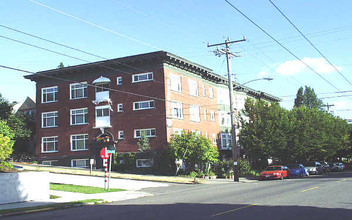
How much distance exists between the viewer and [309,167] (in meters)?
41.4

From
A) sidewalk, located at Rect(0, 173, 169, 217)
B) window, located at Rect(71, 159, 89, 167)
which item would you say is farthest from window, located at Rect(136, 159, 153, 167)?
sidewalk, located at Rect(0, 173, 169, 217)

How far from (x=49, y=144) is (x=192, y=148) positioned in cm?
1837

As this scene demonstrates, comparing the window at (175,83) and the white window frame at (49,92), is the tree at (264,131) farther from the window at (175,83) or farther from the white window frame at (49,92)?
the white window frame at (49,92)

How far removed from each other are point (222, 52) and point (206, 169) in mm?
12371

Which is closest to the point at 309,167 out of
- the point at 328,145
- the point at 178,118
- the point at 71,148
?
the point at 328,145

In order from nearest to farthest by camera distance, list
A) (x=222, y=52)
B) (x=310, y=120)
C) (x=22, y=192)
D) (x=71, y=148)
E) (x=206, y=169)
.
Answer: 1. (x=22, y=192)
2. (x=222, y=52)
3. (x=206, y=169)
4. (x=71, y=148)
5. (x=310, y=120)

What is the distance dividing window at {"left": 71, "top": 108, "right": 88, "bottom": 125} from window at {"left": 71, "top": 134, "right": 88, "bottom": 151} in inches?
59.6

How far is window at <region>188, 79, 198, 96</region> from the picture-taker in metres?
41.2

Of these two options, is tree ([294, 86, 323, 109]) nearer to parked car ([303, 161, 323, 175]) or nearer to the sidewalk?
parked car ([303, 161, 323, 175])

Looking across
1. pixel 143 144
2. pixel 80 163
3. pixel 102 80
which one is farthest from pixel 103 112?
pixel 143 144

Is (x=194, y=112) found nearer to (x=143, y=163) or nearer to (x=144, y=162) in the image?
(x=144, y=162)

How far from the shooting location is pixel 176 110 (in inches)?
1502

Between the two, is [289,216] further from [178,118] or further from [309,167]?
[309,167]

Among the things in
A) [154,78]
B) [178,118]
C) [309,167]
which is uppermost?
[154,78]
